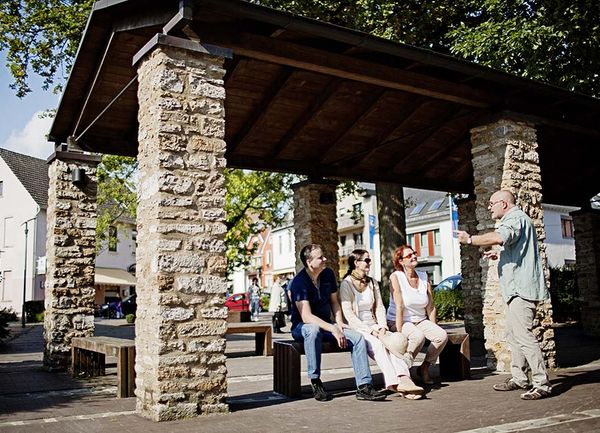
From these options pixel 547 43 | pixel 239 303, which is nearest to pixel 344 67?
pixel 547 43

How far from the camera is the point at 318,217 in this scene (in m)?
11.8

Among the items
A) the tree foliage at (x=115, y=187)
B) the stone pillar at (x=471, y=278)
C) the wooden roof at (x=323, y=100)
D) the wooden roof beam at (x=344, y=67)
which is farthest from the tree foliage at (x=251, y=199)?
the wooden roof beam at (x=344, y=67)

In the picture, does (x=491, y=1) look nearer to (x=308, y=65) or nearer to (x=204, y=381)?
(x=308, y=65)

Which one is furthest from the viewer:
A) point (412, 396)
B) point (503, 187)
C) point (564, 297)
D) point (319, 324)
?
point (564, 297)

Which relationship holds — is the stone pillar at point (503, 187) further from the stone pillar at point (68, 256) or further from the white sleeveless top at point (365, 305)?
the stone pillar at point (68, 256)

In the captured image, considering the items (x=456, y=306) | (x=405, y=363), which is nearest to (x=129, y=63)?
(x=405, y=363)

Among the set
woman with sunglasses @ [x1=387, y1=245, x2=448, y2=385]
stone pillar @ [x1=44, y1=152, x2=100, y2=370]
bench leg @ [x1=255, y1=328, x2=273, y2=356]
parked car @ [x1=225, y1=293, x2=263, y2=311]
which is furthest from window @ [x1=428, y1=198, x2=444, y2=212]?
woman with sunglasses @ [x1=387, y1=245, x2=448, y2=385]

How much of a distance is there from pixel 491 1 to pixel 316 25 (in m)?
7.58

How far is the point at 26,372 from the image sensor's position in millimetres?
9898

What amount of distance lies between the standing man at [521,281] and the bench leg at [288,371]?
2193 mm

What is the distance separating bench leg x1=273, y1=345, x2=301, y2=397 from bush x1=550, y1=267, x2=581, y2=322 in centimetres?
1402

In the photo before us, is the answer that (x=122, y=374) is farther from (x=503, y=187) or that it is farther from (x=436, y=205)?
(x=436, y=205)

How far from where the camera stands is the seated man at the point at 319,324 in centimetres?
650

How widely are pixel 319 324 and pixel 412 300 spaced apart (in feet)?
4.04
